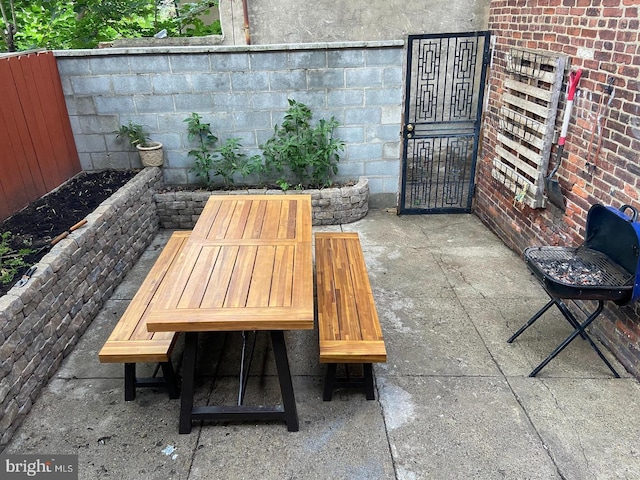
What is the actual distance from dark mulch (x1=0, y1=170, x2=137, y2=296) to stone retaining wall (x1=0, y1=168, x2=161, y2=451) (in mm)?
174

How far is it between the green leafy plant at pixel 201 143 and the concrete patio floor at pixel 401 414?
200 centimetres

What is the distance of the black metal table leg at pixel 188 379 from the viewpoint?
2246 mm

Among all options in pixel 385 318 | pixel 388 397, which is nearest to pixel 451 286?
pixel 385 318

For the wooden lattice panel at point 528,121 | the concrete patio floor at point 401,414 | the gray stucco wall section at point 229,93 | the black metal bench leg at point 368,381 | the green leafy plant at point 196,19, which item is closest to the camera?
the concrete patio floor at point 401,414

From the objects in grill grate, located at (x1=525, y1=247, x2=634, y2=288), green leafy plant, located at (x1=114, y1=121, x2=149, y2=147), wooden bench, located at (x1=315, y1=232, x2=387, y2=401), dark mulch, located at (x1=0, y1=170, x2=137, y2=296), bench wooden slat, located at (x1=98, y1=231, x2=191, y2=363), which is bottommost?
wooden bench, located at (x1=315, y1=232, x2=387, y2=401)

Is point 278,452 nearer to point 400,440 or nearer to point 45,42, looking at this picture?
point 400,440

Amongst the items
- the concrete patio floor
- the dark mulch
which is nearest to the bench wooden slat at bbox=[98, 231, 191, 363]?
the concrete patio floor

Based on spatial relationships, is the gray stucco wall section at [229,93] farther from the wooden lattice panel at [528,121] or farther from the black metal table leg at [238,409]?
the black metal table leg at [238,409]

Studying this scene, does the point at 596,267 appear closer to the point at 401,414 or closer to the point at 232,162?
the point at 401,414

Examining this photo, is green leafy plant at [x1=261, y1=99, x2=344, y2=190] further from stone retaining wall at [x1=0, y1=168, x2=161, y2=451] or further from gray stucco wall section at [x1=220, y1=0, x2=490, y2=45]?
stone retaining wall at [x1=0, y1=168, x2=161, y2=451]

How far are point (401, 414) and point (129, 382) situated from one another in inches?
60.7

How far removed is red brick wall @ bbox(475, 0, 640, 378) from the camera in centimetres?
267

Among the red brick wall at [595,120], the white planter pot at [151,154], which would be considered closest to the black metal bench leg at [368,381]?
the red brick wall at [595,120]

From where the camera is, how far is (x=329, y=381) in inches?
99.9
